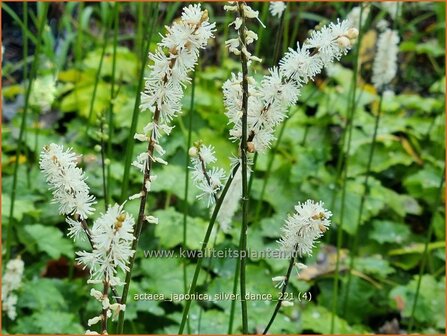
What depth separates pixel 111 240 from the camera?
641 millimetres

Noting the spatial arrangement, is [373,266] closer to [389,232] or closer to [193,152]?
[389,232]

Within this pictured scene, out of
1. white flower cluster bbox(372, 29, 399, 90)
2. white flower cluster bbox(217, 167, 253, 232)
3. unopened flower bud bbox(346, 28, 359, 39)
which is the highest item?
white flower cluster bbox(372, 29, 399, 90)

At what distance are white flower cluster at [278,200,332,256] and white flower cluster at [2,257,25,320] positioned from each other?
816 millimetres

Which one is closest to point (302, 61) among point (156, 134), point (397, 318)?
point (156, 134)

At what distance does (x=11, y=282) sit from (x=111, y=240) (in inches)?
34.2

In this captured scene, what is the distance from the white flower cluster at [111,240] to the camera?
63 centimetres

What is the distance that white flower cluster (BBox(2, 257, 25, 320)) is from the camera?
142 centimetres

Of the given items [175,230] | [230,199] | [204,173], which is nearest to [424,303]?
[175,230]

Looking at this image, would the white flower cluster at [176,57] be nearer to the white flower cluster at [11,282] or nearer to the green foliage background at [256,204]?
the green foliage background at [256,204]

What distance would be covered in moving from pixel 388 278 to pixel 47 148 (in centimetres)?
152

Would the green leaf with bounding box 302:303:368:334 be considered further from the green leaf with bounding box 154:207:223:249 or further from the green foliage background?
the green leaf with bounding box 154:207:223:249

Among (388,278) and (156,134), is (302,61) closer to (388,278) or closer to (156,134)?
(156,134)

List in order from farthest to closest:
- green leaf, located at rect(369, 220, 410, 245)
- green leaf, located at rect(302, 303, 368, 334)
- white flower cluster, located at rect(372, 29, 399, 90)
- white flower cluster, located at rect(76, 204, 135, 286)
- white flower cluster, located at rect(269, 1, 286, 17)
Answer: green leaf, located at rect(369, 220, 410, 245) < white flower cluster, located at rect(372, 29, 399, 90) < green leaf, located at rect(302, 303, 368, 334) < white flower cluster, located at rect(269, 1, 286, 17) < white flower cluster, located at rect(76, 204, 135, 286)

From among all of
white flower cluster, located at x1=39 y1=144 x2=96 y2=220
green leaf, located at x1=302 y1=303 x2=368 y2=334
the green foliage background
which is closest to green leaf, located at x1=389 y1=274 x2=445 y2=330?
the green foliage background
